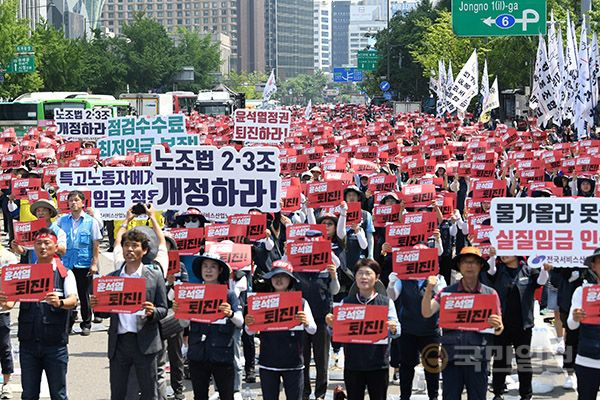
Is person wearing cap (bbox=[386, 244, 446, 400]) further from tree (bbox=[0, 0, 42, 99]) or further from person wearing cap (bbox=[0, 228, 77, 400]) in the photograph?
tree (bbox=[0, 0, 42, 99])

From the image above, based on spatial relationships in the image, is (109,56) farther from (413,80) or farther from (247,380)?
(247,380)

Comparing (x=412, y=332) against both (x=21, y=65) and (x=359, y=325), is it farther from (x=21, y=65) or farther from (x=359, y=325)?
(x=21, y=65)

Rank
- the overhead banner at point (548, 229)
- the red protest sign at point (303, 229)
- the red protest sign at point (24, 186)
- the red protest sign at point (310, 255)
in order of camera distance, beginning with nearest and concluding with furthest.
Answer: the overhead banner at point (548, 229) < the red protest sign at point (310, 255) < the red protest sign at point (303, 229) < the red protest sign at point (24, 186)

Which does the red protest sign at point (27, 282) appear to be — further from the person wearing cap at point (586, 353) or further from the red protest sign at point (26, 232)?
the person wearing cap at point (586, 353)

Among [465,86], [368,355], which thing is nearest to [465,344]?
[368,355]

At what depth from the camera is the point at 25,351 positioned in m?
9.17

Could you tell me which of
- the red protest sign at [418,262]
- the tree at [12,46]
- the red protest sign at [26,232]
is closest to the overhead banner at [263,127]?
the red protest sign at [26,232]

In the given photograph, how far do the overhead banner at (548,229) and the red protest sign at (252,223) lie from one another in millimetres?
2701

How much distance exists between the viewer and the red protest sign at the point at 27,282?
29.6ft

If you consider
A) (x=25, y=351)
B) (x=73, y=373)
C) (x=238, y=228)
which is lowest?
(x=73, y=373)

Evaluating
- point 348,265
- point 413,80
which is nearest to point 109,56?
point 413,80

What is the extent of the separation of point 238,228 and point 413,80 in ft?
269

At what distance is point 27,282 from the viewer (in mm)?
9016

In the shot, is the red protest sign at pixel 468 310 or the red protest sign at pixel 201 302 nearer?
the red protest sign at pixel 468 310
